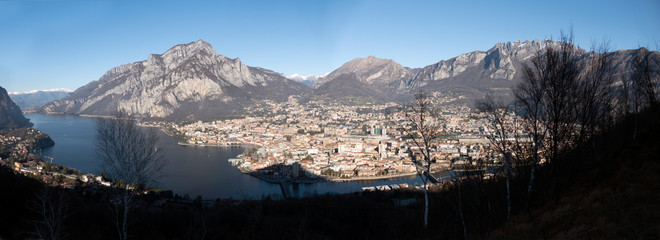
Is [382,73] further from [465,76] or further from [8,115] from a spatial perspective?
[8,115]

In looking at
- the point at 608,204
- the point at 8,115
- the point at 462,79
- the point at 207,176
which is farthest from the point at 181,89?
the point at 608,204

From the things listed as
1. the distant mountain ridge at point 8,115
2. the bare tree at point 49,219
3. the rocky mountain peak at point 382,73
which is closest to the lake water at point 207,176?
the bare tree at point 49,219

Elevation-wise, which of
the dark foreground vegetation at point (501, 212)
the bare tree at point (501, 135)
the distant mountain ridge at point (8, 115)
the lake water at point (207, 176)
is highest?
A: the distant mountain ridge at point (8, 115)

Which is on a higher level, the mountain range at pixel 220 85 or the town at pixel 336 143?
the mountain range at pixel 220 85

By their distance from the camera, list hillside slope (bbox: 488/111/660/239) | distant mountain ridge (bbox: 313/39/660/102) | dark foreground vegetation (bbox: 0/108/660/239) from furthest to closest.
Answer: distant mountain ridge (bbox: 313/39/660/102), dark foreground vegetation (bbox: 0/108/660/239), hillside slope (bbox: 488/111/660/239)

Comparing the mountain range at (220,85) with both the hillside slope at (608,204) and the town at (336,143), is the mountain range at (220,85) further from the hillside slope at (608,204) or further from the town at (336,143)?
the hillside slope at (608,204)

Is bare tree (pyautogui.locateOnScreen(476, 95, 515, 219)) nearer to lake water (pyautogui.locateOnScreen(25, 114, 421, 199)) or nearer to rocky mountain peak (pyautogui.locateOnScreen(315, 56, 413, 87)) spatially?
lake water (pyautogui.locateOnScreen(25, 114, 421, 199))

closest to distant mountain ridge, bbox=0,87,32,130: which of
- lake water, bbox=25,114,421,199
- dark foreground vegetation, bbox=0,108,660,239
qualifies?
lake water, bbox=25,114,421,199
